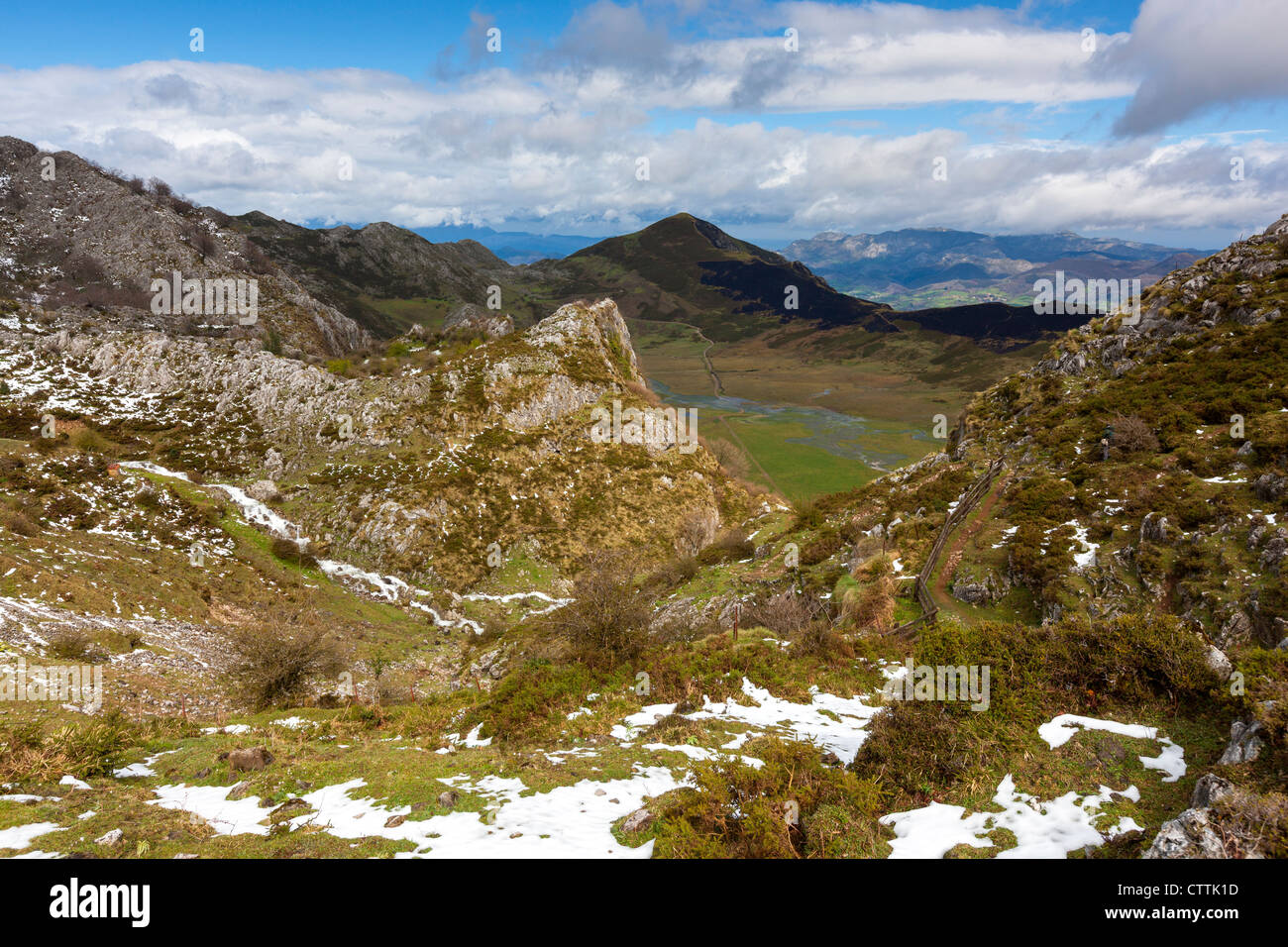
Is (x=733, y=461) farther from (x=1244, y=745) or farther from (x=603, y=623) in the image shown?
(x=1244, y=745)

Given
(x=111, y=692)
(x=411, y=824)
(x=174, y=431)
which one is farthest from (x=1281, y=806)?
(x=174, y=431)

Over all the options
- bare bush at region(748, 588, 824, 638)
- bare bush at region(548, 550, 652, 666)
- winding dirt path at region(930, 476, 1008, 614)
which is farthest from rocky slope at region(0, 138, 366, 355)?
winding dirt path at region(930, 476, 1008, 614)

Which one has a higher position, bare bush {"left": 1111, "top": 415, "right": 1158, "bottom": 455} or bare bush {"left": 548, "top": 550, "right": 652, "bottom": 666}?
bare bush {"left": 1111, "top": 415, "right": 1158, "bottom": 455}

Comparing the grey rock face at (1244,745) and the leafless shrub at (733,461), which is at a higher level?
the leafless shrub at (733,461)

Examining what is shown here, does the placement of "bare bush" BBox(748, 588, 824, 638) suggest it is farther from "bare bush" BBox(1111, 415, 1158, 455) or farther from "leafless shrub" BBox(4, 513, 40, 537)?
"leafless shrub" BBox(4, 513, 40, 537)

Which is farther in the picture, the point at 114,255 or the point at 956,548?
the point at 114,255

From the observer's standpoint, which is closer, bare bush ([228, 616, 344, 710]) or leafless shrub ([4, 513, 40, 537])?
bare bush ([228, 616, 344, 710])

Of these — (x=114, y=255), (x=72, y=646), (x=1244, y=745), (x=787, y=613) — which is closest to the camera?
(x=1244, y=745)

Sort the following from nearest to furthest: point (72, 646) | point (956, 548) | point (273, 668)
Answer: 1. point (273, 668)
2. point (72, 646)
3. point (956, 548)

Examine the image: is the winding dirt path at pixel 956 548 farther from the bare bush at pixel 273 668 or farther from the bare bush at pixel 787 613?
the bare bush at pixel 273 668

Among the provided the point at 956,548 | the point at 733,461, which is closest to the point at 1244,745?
the point at 956,548

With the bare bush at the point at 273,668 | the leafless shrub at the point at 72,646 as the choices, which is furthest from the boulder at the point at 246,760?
the leafless shrub at the point at 72,646

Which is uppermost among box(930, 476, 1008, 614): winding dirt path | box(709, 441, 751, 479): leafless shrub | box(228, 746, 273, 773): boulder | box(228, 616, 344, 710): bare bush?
box(709, 441, 751, 479): leafless shrub

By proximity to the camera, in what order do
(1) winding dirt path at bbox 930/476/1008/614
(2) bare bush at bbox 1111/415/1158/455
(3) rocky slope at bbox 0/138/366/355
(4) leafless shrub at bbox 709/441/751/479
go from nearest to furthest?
(1) winding dirt path at bbox 930/476/1008/614
(2) bare bush at bbox 1111/415/1158/455
(3) rocky slope at bbox 0/138/366/355
(4) leafless shrub at bbox 709/441/751/479
